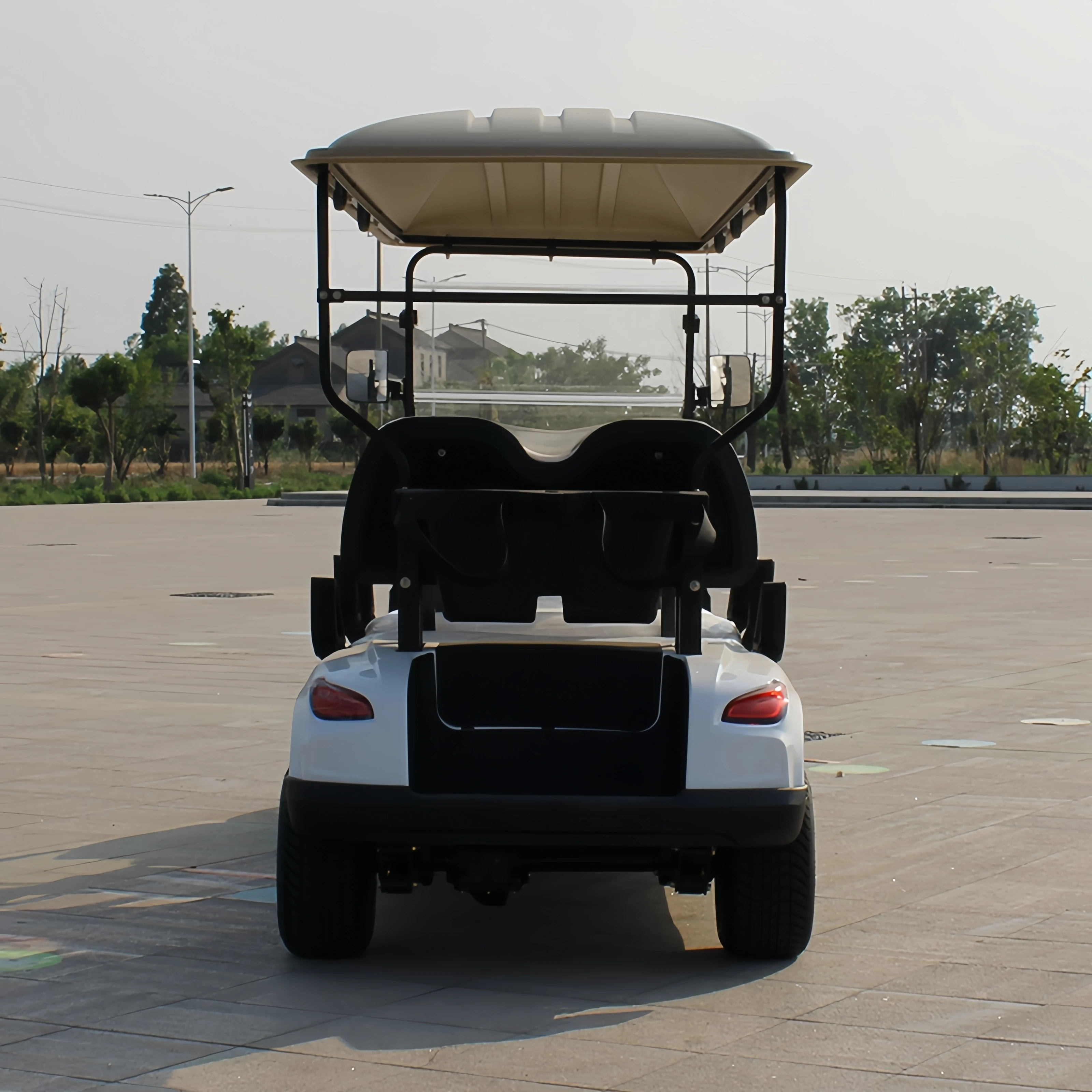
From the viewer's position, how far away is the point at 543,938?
197 inches

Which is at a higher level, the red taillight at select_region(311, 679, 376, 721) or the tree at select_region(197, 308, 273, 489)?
the tree at select_region(197, 308, 273, 489)

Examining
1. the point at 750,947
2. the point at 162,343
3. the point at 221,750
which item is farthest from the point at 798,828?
the point at 162,343

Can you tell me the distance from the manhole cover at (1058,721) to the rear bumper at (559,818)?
4931mm

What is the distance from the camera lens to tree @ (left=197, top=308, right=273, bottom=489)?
2982 inches

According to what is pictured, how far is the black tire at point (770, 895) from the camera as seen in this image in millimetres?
4578

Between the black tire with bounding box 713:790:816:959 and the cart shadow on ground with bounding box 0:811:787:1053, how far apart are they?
0.26 ft

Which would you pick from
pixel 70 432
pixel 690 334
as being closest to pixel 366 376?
pixel 690 334

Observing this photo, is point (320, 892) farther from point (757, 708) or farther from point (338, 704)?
point (757, 708)

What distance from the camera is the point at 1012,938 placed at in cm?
495

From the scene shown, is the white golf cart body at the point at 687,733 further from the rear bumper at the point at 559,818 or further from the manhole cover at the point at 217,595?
the manhole cover at the point at 217,595

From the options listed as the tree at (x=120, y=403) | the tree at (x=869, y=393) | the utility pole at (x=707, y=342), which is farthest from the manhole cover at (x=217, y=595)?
the tree at (x=869, y=393)

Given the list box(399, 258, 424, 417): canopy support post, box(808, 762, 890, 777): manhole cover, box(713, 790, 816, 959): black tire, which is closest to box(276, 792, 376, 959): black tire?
box(713, 790, 816, 959): black tire

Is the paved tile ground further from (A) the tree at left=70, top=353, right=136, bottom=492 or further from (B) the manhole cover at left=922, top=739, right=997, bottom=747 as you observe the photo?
(A) the tree at left=70, top=353, right=136, bottom=492

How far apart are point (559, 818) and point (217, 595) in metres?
12.8
